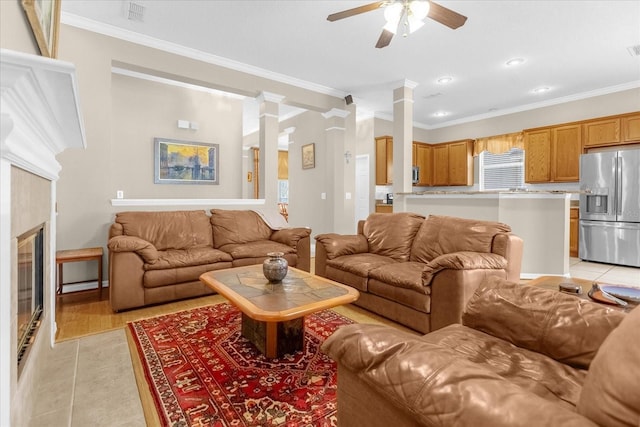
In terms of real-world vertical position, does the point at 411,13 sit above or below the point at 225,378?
above

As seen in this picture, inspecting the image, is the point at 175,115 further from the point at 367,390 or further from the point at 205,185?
the point at 367,390

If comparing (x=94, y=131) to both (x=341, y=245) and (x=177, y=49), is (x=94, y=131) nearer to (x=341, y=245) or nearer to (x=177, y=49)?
(x=177, y=49)

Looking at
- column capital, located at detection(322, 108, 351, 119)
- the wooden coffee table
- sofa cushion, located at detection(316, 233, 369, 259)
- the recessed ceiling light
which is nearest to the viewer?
the wooden coffee table

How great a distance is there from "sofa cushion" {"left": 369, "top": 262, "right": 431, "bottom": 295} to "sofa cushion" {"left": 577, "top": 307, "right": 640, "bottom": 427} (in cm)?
174

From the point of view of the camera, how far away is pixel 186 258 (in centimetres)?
332

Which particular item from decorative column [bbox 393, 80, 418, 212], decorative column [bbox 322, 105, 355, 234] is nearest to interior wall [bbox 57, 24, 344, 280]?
decorative column [bbox 322, 105, 355, 234]

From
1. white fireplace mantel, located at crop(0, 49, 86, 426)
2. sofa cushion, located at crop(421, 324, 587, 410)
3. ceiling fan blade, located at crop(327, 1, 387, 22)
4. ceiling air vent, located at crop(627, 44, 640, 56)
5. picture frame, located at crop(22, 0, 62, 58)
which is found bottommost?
sofa cushion, located at crop(421, 324, 587, 410)

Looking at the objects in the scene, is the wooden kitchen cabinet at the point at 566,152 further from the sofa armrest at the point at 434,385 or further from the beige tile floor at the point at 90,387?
the beige tile floor at the point at 90,387

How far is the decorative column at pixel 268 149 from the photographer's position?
5016 millimetres

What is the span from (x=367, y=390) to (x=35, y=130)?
158 cm

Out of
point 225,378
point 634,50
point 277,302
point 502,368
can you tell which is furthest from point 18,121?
point 634,50

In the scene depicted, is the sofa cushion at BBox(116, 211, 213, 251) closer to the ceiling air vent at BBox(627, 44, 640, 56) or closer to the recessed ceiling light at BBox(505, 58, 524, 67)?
the recessed ceiling light at BBox(505, 58, 524, 67)

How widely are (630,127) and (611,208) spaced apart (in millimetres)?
A: 1312

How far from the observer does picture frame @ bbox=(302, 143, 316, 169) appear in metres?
6.59
